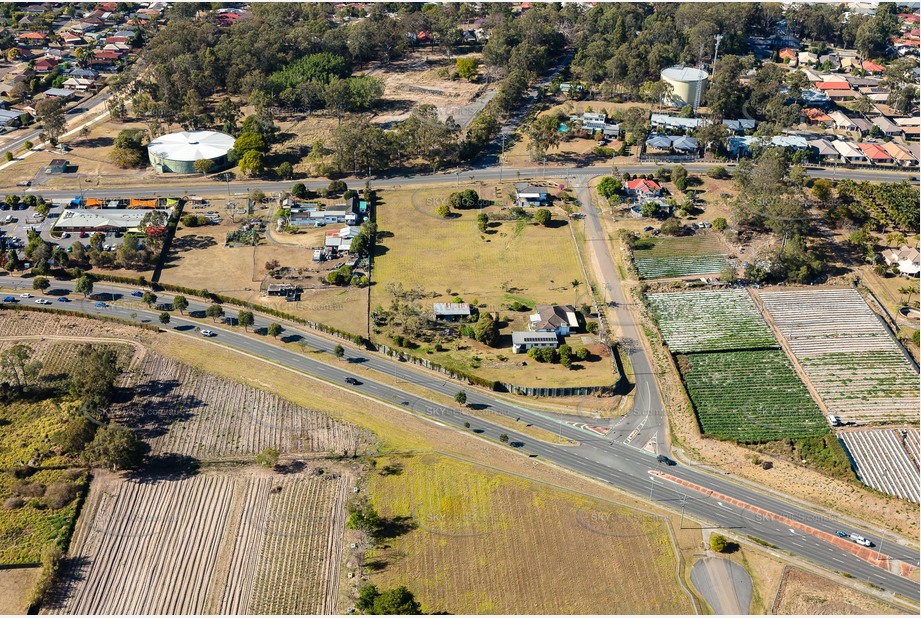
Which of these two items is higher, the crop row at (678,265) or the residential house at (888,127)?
the residential house at (888,127)

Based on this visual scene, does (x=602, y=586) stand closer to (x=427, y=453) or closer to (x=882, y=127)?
(x=427, y=453)

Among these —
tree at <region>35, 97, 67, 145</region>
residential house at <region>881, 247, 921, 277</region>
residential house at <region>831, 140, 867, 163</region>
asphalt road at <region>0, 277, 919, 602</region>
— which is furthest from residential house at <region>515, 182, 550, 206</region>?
tree at <region>35, 97, 67, 145</region>

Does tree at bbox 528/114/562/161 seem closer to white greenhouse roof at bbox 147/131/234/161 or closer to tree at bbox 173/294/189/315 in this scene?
white greenhouse roof at bbox 147/131/234/161

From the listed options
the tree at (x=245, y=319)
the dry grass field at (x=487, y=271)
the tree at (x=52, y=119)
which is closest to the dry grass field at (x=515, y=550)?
the dry grass field at (x=487, y=271)

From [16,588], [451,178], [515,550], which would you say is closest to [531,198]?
[451,178]

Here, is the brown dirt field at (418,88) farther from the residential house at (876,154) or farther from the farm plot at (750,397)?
the farm plot at (750,397)

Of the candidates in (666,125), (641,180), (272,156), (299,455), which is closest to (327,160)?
(272,156)
